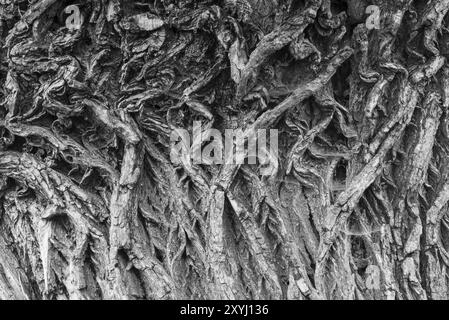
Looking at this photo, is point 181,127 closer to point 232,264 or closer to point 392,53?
point 232,264

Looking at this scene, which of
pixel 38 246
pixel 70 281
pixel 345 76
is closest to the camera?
pixel 70 281

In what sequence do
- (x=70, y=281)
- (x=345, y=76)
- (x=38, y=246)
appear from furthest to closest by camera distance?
(x=345, y=76), (x=38, y=246), (x=70, y=281)

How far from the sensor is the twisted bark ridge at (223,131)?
13.9 ft

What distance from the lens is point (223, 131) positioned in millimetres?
4574

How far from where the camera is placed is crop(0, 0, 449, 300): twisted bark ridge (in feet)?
13.9

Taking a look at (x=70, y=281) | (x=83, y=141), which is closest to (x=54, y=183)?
(x=83, y=141)

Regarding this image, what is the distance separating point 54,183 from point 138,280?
3.13 ft

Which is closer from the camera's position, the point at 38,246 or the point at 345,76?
the point at 38,246

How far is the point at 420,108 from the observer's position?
4617 millimetres

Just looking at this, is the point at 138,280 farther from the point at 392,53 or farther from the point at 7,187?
the point at 392,53

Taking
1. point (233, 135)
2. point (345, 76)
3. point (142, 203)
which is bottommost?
point (142, 203)

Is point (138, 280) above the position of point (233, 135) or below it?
below

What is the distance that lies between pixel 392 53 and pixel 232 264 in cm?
206

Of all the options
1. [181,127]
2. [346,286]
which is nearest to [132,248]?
[181,127]
